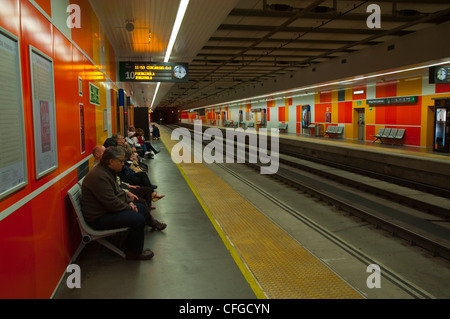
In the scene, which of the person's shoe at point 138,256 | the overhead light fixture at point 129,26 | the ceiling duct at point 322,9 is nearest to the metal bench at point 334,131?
the ceiling duct at point 322,9

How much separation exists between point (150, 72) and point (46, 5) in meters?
8.82

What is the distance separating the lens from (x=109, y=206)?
3.91 m

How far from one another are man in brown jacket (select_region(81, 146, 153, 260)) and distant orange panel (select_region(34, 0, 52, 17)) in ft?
4.78

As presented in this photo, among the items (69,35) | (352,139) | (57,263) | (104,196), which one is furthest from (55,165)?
(352,139)

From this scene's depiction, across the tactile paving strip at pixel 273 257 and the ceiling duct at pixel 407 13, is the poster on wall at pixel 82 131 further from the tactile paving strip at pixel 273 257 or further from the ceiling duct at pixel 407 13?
the ceiling duct at pixel 407 13

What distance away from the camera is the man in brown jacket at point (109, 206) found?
153 inches

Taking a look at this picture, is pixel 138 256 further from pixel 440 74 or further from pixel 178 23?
pixel 440 74

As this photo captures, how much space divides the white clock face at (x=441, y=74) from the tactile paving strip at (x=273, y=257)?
9145 mm

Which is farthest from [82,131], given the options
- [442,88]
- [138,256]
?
[442,88]

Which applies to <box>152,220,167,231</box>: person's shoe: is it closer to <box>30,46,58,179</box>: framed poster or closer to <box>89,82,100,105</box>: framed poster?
<box>30,46,58,179</box>: framed poster

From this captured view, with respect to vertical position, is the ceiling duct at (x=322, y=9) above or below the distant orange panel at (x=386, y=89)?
above

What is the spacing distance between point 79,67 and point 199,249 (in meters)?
2.89

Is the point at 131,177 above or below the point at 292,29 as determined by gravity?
below

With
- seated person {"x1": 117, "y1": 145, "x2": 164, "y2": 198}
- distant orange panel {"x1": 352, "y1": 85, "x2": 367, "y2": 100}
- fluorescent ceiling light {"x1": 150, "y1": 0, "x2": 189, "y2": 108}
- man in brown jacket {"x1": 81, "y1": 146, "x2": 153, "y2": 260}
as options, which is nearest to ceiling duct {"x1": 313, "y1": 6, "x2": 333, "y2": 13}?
fluorescent ceiling light {"x1": 150, "y1": 0, "x2": 189, "y2": 108}
